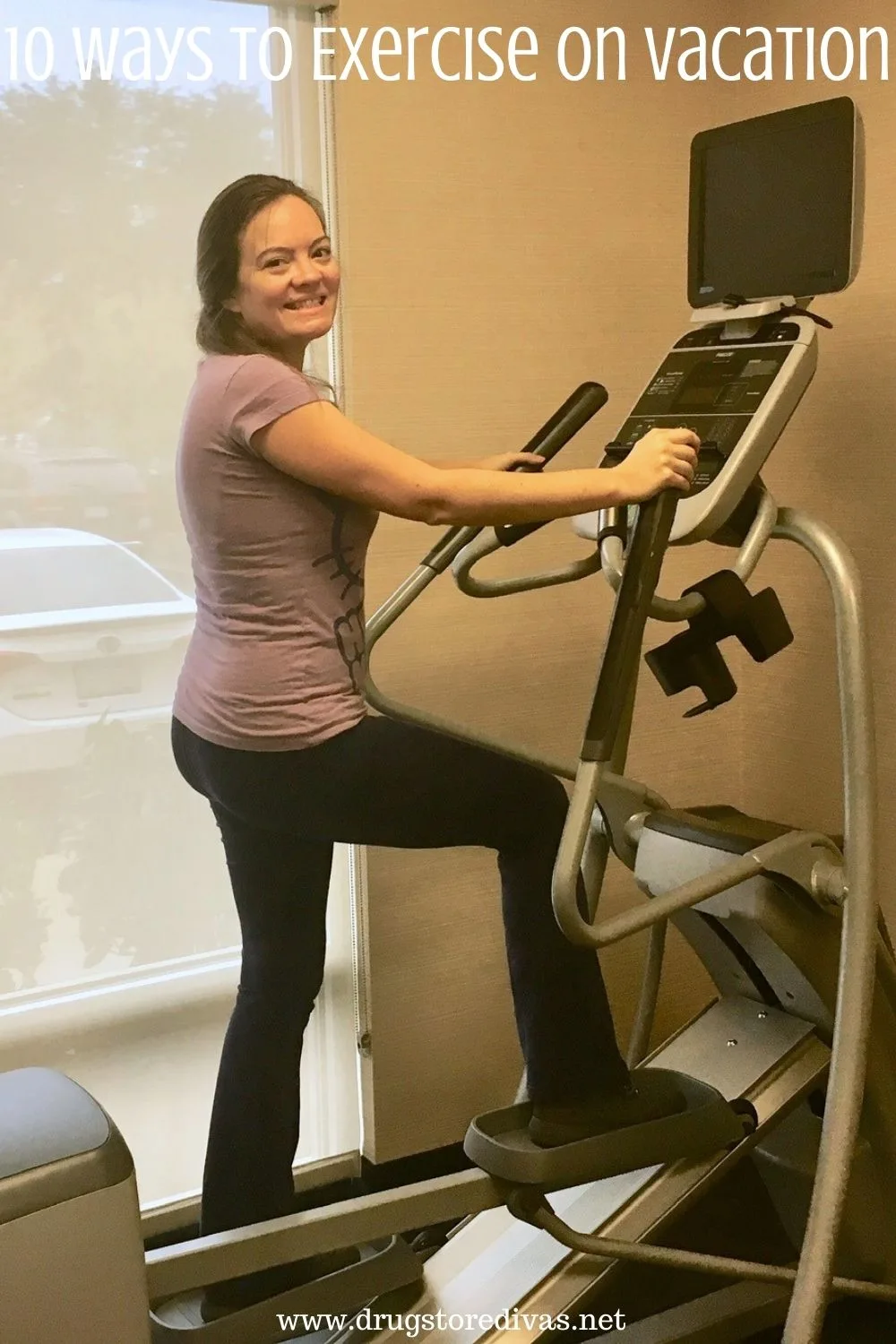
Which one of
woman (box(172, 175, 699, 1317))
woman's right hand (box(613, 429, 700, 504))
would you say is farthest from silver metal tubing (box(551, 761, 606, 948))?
woman's right hand (box(613, 429, 700, 504))

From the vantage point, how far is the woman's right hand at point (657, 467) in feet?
5.19

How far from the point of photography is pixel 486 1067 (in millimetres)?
2631

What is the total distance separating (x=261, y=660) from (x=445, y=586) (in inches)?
32.4

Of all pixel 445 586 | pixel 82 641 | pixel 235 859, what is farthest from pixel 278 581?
pixel 445 586

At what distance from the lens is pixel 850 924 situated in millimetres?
1660

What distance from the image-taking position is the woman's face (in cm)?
170

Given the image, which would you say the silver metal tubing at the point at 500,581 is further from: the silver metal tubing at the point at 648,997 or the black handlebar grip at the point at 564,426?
the silver metal tubing at the point at 648,997

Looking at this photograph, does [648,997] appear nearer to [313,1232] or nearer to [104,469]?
[313,1232]

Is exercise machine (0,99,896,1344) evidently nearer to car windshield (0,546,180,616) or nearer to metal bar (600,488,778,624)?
metal bar (600,488,778,624)

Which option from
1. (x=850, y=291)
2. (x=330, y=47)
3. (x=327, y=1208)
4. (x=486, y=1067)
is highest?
(x=330, y=47)

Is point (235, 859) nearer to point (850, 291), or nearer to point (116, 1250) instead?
point (116, 1250)

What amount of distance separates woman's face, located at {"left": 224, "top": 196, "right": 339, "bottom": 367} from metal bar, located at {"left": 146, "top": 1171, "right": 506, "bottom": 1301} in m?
1.18

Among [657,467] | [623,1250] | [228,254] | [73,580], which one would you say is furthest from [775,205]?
[623,1250]

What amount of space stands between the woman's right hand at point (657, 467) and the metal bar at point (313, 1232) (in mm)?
972
